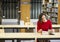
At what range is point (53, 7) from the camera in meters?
9.66

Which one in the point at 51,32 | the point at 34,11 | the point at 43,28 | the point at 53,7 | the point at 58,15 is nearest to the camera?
the point at 51,32

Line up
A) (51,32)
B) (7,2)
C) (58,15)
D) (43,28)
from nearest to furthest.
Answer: (51,32) < (43,28) < (58,15) < (7,2)

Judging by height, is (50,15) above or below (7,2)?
below

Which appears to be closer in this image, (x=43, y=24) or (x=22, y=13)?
(x=43, y=24)

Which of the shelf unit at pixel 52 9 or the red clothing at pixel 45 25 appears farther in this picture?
the shelf unit at pixel 52 9

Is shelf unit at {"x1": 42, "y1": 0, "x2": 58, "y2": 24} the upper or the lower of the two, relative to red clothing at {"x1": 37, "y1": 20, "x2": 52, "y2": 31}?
upper

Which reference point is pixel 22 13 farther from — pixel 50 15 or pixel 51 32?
pixel 51 32

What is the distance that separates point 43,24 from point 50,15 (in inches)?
183

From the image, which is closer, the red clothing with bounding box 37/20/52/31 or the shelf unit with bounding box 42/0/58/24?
the red clothing with bounding box 37/20/52/31

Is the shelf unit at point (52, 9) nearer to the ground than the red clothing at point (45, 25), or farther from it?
farther from it

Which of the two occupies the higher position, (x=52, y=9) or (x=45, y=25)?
(x=52, y=9)

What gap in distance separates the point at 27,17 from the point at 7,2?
9.65ft

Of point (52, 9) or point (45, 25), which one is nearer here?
point (45, 25)

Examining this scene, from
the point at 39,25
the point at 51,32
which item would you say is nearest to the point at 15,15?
the point at 39,25
